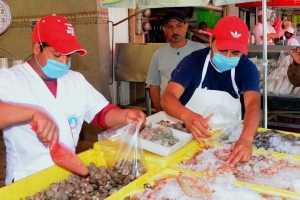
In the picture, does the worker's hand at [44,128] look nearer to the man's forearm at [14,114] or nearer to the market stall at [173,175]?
the man's forearm at [14,114]

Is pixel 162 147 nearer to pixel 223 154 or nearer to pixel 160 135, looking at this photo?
pixel 160 135

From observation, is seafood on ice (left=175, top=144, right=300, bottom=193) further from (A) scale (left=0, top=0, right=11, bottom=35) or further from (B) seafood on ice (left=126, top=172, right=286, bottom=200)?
(A) scale (left=0, top=0, right=11, bottom=35)

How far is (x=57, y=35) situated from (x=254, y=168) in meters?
1.25

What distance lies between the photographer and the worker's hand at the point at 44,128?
1417 millimetres

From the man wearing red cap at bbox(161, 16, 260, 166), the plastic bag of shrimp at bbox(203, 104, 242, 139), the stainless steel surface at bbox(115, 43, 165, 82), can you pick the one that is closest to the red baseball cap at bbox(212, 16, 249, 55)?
the man wearing red cap at bbox(161, 16, 260, 166)

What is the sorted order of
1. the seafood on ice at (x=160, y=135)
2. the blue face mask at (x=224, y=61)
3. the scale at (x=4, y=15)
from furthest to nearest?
1. the scale at (x=4, y=15)
2. the blue face mask at (x=224, y=61)
3. the seafood on ice at (x=160, y=135)

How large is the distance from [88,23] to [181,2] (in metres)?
2.86

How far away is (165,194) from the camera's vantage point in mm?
1616

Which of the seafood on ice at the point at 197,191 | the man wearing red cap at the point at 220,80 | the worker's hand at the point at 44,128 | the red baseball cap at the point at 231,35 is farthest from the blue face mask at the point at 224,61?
the worker's hand at the point at 44,128

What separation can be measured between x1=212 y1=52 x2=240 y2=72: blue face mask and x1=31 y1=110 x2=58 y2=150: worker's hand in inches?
54.2

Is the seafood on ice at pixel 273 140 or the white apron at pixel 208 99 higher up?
the white apron at pixel 208 99

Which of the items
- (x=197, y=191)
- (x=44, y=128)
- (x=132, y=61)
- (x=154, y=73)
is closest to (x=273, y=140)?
(x=197, y=191)

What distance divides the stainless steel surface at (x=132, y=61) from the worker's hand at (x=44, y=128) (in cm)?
417

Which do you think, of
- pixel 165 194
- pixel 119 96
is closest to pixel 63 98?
pixel 165 194
